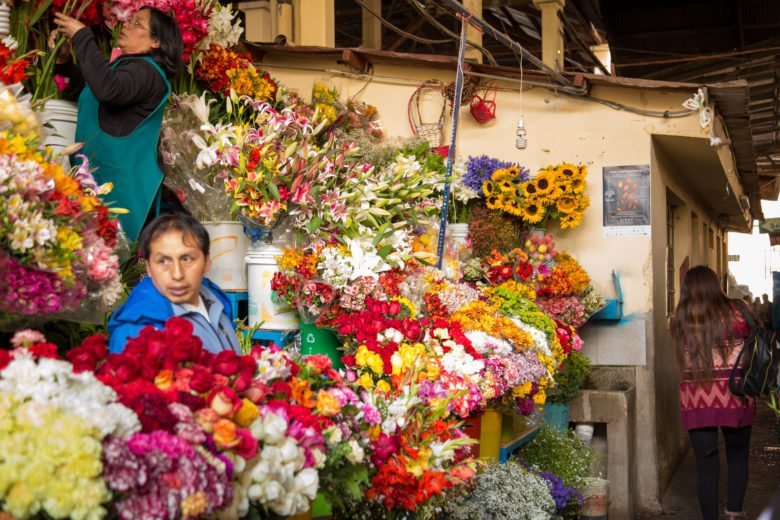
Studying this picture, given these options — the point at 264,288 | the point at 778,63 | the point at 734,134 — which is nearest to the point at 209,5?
the point at 264,288

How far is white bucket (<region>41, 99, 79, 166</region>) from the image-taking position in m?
3.79

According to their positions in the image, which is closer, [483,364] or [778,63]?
[483,364]

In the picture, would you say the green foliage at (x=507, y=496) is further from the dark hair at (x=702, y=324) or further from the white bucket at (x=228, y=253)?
the white bucket at (x=228, y=253)

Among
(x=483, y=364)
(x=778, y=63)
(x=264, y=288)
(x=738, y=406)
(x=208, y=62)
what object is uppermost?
(x=778, y=63)

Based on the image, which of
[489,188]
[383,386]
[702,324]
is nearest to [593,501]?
[702,324]

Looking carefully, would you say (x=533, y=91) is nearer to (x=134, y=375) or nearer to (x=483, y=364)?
(x=483, y=364)

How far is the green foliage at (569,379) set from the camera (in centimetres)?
638

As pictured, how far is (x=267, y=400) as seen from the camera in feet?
7.45

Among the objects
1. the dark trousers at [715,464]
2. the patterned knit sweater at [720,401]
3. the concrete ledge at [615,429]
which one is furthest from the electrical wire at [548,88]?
the dark trousers at [715,464]

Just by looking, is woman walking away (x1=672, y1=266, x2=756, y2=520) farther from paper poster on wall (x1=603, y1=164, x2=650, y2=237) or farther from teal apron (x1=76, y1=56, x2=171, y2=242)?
teal apron (x1=76, y1=56, x2=171, y2=242)

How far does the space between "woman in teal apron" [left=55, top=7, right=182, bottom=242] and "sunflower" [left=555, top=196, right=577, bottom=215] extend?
381 cm

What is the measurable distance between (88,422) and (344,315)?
7.41ft

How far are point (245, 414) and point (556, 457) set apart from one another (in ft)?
13.8

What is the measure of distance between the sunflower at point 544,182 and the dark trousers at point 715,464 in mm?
2088
